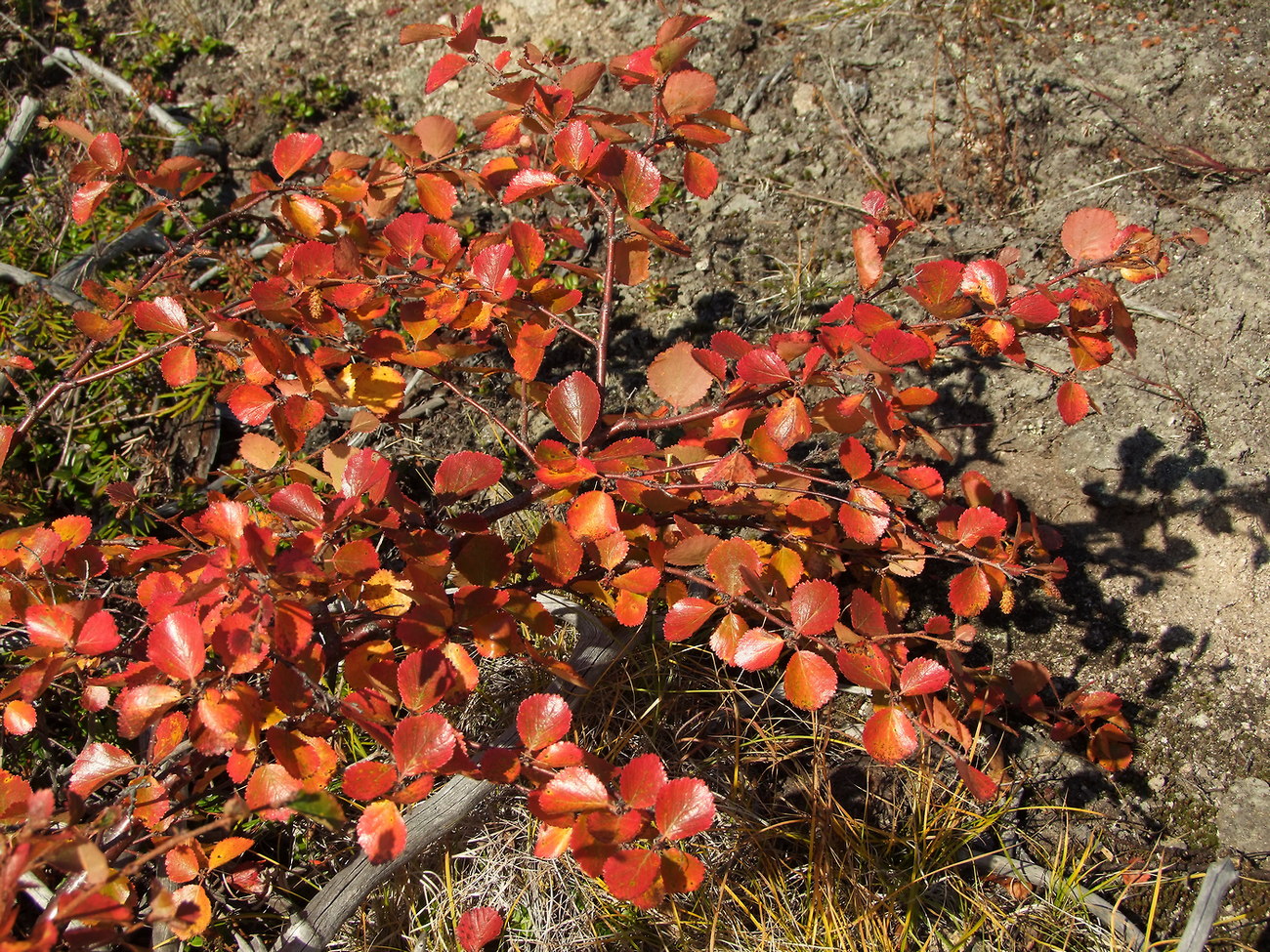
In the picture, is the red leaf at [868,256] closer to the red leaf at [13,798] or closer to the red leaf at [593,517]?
→ the red leaf at [593,517]

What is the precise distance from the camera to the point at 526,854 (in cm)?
172

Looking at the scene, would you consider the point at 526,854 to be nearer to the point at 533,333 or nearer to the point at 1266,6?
the point at 533,333

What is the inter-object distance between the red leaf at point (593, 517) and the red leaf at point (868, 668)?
419mm

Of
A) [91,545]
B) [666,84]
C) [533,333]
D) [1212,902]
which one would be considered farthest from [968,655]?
[91,545]

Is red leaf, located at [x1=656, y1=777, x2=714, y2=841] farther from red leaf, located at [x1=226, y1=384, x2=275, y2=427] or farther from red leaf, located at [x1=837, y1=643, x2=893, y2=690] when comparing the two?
red leaf, located at [x1=226, y1=384, x2=275, y2=427]

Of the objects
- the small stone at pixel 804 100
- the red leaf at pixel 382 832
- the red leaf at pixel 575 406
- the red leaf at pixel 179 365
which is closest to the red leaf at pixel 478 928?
Answer: the red leaf at pixel 382 832

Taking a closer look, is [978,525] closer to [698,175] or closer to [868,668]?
[868,668]

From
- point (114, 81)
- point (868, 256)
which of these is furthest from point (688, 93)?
point (114, 81)

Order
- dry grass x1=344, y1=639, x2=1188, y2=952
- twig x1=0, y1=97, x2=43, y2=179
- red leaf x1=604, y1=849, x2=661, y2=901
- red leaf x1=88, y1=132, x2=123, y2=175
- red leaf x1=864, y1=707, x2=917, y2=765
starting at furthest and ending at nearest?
1. twig x1=0, y1=97, x2=43, y2=179
2. dry grass x1=344, y1=639, x2=1188, y2=952
3. red leaf x1=88, y1=132, x2=123, y2=175
4. red leaf x1=864, y1=707, x2=917, y2=765
5. red leaf x1=604, y1=849, x2=661, y2=901

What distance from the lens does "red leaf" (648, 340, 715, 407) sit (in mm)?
1420

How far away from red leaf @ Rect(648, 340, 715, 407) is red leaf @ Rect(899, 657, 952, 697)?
55 centimetres

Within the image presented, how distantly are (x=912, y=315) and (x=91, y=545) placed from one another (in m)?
1.85

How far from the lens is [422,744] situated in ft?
3.65

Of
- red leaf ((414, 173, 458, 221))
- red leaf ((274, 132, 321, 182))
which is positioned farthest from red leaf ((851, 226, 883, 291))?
red leaf ((274, 132, 321, 182))
